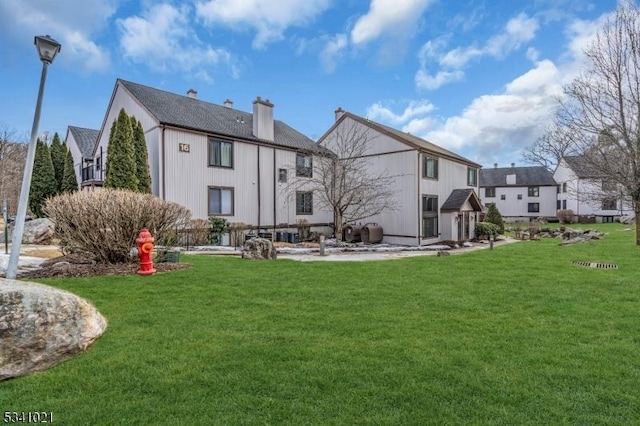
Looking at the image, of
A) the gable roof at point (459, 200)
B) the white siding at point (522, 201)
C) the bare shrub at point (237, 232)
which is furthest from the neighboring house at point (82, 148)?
the white siding at point (522, 201)

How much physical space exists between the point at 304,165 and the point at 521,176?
3834 centimetres

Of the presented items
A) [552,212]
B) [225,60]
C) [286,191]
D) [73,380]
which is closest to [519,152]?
[552,212]

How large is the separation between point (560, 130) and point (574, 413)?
1760 cm

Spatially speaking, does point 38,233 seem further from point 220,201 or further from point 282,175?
point 282,175

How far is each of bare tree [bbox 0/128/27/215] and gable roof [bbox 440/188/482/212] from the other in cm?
3706

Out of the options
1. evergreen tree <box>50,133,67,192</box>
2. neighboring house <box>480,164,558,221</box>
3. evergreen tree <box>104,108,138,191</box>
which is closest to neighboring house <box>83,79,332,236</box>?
evergreen tree <box>104,108,138,191</box>

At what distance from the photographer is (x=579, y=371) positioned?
356cm

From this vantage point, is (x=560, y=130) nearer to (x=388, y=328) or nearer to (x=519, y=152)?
(x=388, y=328)

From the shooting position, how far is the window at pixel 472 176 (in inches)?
1069

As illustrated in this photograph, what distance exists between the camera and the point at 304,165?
2355 centimetres

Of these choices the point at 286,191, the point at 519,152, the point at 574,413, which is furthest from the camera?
the point at 519,152

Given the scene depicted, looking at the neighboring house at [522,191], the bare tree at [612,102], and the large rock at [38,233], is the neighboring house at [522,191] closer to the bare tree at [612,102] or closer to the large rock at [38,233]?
the bare tree at [612,102]

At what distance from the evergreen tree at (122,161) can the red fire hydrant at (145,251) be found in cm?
979

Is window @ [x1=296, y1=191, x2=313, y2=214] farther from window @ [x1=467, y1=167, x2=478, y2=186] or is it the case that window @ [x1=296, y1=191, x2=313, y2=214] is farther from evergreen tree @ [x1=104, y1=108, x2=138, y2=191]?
window @ [x1=467, y1=167, x2=478, y2=186]
